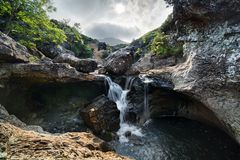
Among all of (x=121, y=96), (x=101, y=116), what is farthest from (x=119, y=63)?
(x=101, y=116)

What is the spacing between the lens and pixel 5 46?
11906mm

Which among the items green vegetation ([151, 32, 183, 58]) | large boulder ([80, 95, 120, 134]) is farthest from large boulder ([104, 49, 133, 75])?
large boulder ([80, 95, 120, 134])

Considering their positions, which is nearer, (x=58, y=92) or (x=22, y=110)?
(x=22, y=110)

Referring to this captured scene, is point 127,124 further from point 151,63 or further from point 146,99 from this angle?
point 151,63

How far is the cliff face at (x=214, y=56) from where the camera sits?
10594 millimetres

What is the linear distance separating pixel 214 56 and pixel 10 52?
12.4m

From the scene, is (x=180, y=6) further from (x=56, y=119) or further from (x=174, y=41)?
(x=56, y=119)

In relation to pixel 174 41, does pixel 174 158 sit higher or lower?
lower

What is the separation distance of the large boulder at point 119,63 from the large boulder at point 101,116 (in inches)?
222

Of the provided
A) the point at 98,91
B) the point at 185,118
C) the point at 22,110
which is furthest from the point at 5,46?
the point at 185,118

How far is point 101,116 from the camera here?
14617 millimetres

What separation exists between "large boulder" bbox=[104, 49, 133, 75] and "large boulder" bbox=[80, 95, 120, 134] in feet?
18.5

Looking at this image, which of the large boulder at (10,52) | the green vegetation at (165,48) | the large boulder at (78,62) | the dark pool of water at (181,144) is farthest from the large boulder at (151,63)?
the large boulder at (10,52)

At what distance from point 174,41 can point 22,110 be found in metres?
16.3
